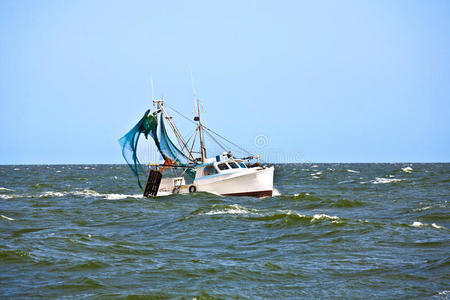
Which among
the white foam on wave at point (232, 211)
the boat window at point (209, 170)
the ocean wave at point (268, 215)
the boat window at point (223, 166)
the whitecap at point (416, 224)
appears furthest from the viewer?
the boat window at point (209, 170)

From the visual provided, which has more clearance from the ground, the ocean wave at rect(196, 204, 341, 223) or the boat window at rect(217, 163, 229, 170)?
the boat window at rect(217, 163, 229, 170)

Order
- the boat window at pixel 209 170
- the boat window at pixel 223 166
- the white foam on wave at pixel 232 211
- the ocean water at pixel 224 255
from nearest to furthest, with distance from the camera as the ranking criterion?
1. the ocean water at pixel 224 255
2. the white foam on wave at pixel 232 211
3. the boat window at pixel 223 166
4. the boat window at pixel 209 170

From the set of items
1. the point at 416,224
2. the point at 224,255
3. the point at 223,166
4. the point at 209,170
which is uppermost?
the point at 223,166

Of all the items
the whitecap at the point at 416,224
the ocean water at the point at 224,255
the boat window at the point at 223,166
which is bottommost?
the ocean water at the point at 224,255

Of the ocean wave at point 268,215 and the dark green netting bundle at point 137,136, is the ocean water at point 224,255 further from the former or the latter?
the dark green netting bundle at point 137,136

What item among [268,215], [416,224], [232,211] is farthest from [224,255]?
[232,211]

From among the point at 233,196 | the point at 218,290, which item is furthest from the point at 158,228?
the point at 233,196

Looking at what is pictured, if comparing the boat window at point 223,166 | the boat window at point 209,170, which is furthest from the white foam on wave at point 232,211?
the boat window at point 209,170

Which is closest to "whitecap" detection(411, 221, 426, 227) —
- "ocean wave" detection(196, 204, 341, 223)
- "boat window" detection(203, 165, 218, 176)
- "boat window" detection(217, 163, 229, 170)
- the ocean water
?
the ocean water

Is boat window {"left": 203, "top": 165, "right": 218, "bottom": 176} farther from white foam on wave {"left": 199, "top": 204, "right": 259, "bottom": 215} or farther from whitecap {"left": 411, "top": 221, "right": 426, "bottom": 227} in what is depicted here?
whitecap {"left": 411, "top": 221, "right": 426, "bottom": 227}

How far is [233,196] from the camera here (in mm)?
32750

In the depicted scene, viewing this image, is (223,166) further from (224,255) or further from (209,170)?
(224,255)

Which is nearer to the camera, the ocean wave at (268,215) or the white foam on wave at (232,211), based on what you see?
the ocean wave at (268,215)

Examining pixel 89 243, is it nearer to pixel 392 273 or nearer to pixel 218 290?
pixel 218 290
